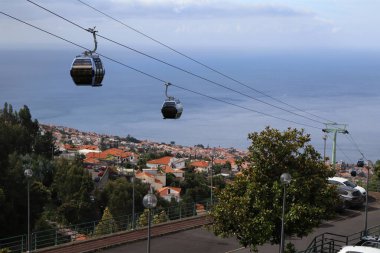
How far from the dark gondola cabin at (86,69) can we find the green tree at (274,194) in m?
4.69

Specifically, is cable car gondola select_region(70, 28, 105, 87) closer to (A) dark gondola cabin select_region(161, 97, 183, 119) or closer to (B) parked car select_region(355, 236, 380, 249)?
(A) dark gondola cabin select_region(161, 97, 183, 119)

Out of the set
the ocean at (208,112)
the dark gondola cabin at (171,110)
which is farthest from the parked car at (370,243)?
the ocean at (208,112)

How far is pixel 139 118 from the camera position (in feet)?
485

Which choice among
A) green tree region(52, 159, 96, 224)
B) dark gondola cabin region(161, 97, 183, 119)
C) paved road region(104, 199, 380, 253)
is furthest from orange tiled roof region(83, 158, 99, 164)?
dark gondola cabin region(161, 97, 183, 119)

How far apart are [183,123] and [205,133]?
1649 centimetres

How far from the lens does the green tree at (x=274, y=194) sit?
506 inches

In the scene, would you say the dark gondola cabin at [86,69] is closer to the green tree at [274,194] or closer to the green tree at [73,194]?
the green tree at [274,194]

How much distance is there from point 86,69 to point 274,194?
5349 millimetres

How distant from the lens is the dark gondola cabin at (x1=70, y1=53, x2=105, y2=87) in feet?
33.0

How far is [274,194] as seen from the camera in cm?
1307

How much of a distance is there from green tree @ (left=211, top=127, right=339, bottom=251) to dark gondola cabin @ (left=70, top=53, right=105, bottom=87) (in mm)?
4692

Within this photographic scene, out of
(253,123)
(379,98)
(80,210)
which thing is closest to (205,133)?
(253,123)

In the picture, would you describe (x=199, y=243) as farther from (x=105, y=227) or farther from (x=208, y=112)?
(x=208, y=112)

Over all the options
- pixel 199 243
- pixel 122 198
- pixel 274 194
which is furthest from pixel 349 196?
pixel 122 198
